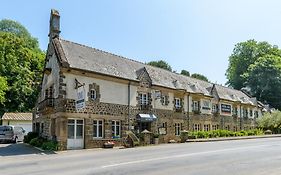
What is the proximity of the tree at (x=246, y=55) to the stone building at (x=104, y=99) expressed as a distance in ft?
132

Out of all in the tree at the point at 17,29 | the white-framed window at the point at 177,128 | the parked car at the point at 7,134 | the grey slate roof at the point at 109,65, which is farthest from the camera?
the tree at the point at 17,29

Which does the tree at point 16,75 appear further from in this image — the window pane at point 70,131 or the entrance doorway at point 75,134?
the window pane at point 70,131

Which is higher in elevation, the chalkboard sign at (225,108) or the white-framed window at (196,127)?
the chalkboard sign at (225,108)

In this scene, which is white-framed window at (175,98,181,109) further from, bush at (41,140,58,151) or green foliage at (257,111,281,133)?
green foliage at (257,111,281,133)

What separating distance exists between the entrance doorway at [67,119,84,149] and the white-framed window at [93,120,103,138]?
132 centimetres

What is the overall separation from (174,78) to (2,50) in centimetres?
2851

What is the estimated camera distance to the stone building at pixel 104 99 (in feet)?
88.6

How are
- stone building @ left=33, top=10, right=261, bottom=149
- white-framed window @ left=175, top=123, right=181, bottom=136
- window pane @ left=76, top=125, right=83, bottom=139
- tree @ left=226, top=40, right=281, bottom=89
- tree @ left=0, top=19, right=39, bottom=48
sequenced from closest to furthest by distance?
stone building @ left=33, top=10, right=261, bottom=149
window pane @ left=76, top=125, right=83, bottom=139
white-framed window @ left=175, top=123, right=181, bottom=136
tree @ left=0, top=19, right=39, bottom=48
tree @ left=226, top=40, right=281, bottom=89

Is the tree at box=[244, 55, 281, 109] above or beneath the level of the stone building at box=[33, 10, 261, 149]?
above

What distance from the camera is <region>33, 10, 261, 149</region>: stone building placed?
27.0 m

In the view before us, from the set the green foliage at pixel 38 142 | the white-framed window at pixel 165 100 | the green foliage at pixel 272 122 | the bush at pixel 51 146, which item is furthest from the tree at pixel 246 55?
the bush at pixel 51 146

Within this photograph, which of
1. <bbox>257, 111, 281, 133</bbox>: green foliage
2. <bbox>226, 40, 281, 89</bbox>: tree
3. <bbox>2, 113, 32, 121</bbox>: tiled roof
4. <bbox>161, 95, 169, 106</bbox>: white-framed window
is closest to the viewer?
<bbox>161, 95, 169, 106</bbox>: white-framed window

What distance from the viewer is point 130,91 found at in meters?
32.2

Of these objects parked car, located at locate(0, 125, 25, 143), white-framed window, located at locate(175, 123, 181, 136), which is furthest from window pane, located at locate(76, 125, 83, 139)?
white-framed window, located at locate(175, 123, 181, 136)
